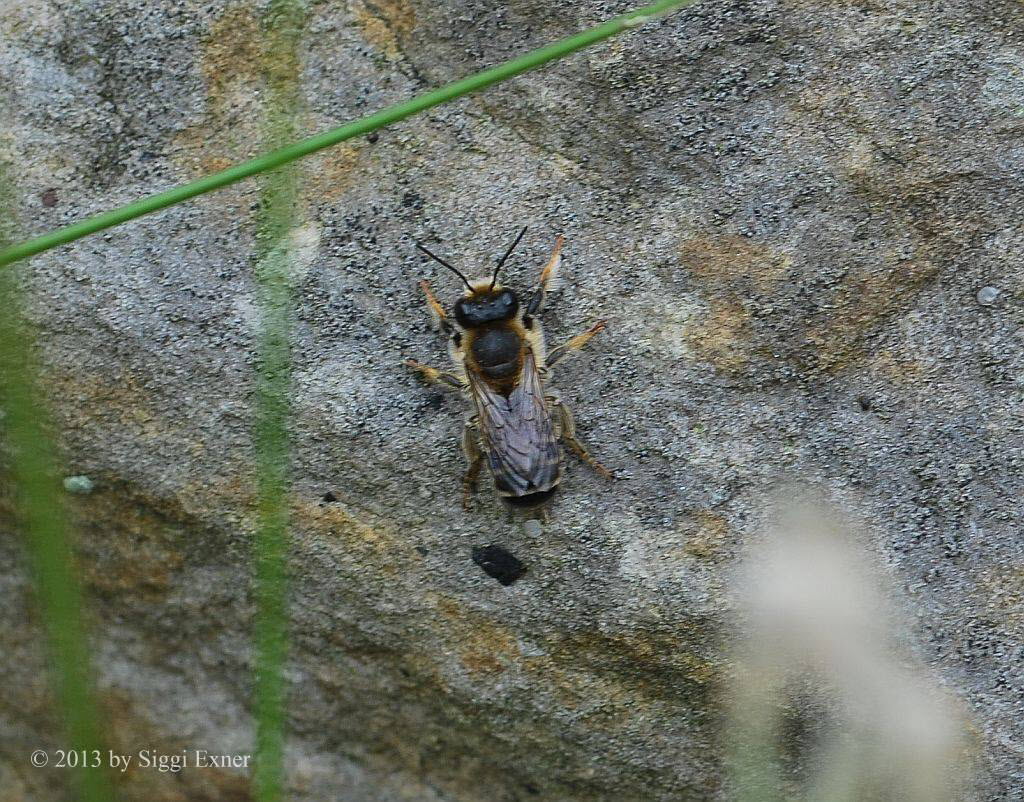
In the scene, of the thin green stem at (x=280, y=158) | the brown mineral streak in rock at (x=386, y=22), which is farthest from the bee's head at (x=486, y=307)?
the thin green stem at (x=280, y=158)

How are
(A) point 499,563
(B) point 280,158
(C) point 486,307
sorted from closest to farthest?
(B) point 280,158, (C) point 486,307, (A) point 499,563

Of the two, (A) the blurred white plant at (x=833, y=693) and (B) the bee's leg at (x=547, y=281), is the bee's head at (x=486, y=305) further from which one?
(A) the blurred white plant at (x=833, y=693)

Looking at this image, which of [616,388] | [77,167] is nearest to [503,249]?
[616,388]

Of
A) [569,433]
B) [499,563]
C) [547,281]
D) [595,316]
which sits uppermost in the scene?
[547,281]

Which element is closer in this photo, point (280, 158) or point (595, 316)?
point (280, 158)

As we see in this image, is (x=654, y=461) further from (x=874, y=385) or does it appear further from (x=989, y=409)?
(x=989, y=409)

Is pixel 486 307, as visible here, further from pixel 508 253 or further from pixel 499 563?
pixel 499 563

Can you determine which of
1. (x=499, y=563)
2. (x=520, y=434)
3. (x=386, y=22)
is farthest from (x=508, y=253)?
(x=499, y=563)

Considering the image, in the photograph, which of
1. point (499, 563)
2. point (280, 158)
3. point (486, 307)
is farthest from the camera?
point (499, 563)
